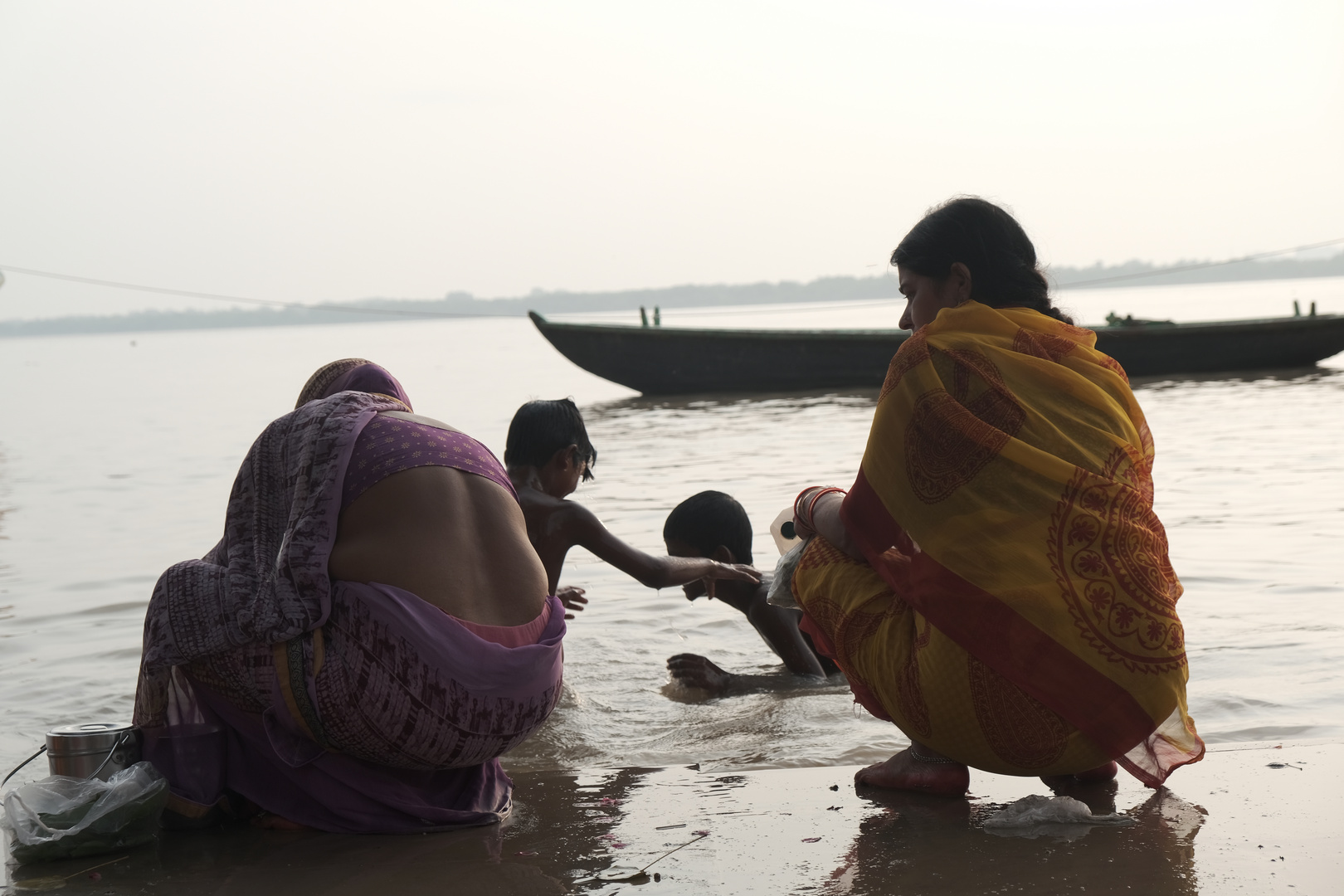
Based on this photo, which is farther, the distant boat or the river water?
the distant boat

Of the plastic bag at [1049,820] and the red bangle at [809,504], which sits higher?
the red bangle at [809,504]

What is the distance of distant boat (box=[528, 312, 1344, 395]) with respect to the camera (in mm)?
17375

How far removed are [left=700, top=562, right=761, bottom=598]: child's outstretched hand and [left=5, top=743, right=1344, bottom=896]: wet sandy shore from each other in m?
1.00

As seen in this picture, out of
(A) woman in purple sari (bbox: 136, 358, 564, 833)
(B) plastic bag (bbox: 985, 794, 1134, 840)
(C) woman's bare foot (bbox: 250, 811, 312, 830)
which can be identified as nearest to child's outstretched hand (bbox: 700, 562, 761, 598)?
A: (A) woman in purple sari (bbox: 136, 358, 564, 833)

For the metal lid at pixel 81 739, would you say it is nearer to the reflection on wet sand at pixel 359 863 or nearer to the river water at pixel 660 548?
the reflection on wet sand at pixel 359 863

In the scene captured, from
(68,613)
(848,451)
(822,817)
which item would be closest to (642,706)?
(822,817)

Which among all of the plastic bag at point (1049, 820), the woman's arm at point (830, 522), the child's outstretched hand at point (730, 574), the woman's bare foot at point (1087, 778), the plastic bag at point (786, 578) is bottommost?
the woman's bare foot at point (1087, 778)

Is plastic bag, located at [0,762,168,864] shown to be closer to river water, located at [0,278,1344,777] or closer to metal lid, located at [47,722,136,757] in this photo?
metal lid, located at [47,722,136,757]

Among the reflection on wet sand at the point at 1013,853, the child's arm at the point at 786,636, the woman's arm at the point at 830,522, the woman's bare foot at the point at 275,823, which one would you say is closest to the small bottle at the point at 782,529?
the child's arm at the point at 786,636

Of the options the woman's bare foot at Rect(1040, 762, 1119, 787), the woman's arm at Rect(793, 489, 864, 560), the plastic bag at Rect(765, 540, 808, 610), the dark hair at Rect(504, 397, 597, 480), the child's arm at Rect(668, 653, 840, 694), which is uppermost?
the dark hair at Rect(504, 397, 597, 480)

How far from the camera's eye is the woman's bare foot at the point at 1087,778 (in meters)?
2.63

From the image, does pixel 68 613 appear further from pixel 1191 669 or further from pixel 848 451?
pixel 848 451

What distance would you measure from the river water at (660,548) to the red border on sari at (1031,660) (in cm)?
84

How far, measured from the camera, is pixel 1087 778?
266 cm
